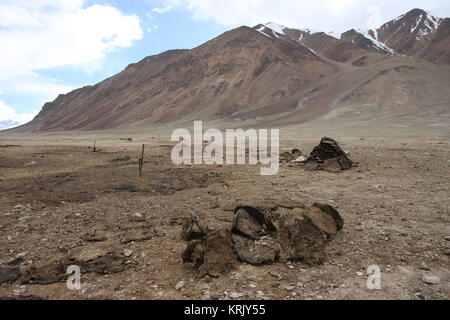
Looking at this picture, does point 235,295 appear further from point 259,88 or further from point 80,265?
point 259,88

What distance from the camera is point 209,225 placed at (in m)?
5.68

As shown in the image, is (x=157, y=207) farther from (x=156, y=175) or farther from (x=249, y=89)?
(x=249, y=89)

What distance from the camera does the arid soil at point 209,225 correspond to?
3811 mm

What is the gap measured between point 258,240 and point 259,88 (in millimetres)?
64724

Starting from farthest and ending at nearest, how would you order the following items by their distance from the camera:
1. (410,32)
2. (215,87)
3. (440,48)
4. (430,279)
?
(410,32)
(440,48)
(215,87)
(430,279)

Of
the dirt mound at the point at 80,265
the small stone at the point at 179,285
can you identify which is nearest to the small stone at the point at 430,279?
the small stone at the point at 179,285

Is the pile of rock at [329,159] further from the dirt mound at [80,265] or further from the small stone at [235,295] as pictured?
the dirt mound at [80,265]

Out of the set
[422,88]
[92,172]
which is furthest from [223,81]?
[92,172]

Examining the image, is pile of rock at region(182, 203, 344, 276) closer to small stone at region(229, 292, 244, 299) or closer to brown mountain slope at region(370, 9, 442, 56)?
small stone at region(229, 292, 244, 299)

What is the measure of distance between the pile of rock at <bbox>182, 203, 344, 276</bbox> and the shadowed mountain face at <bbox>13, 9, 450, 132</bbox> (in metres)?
34.9

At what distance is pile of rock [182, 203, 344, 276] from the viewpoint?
4.23 meters

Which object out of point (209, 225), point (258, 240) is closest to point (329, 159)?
point (209, 225)

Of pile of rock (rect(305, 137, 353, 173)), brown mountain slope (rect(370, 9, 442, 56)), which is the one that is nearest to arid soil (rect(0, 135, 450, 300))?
pile of rock (rect(305, 137, 353, 173))

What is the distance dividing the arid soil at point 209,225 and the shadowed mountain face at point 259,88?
101 feet
